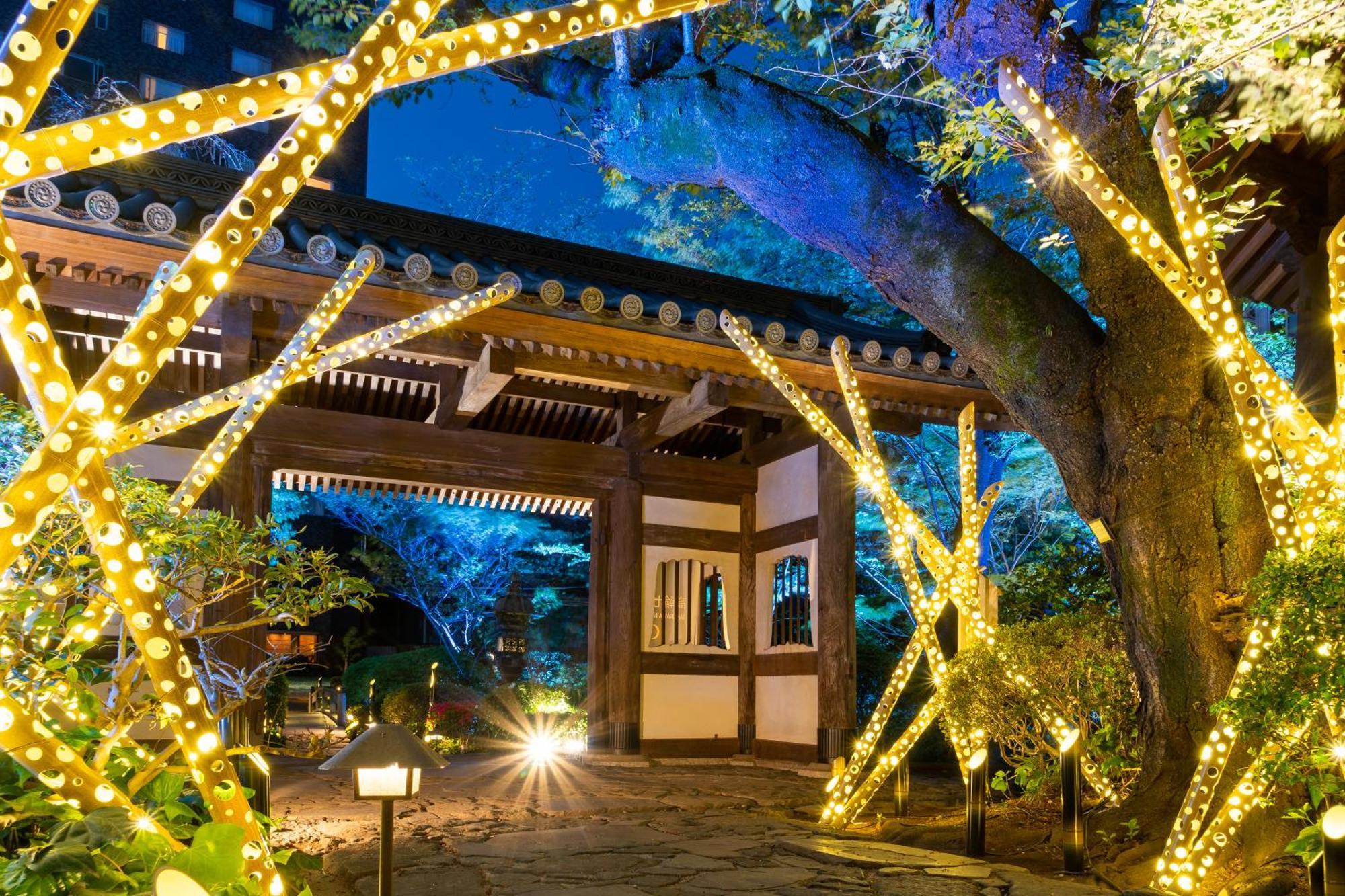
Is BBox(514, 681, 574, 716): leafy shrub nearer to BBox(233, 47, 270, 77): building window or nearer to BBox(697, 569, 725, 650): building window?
BBox(697, 569, 725, 650): building window

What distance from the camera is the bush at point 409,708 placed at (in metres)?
15.9

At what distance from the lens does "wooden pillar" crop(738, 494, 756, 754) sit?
1227 cm

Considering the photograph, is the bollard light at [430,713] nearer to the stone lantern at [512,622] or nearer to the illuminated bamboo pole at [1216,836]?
the stone lantern at [512,622]

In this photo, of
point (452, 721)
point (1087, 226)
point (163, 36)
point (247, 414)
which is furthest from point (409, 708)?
point (163, 36)

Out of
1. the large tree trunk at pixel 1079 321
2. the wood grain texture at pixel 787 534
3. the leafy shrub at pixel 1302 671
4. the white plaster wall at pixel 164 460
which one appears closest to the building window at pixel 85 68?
the white plaster wall at pixel 164 460

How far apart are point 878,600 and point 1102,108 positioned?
12885mm

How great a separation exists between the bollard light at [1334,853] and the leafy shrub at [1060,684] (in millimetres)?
2642

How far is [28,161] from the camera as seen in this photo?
82.0 inches

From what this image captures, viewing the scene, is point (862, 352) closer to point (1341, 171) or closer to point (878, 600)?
point (1341, 171)

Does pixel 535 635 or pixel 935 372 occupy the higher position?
pixel 935 372

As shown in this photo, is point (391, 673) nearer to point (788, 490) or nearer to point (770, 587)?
point (770, 587)

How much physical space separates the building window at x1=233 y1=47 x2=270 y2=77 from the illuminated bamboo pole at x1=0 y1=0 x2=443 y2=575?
32067 millimetres

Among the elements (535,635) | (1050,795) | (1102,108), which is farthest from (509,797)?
(535,635)

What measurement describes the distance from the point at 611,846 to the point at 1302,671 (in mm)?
3928
